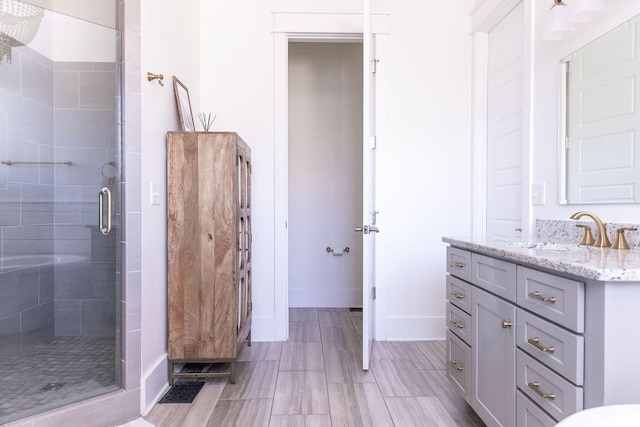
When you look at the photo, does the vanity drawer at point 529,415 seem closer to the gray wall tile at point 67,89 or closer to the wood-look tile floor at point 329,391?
the wood-look tile floor at point 329,391

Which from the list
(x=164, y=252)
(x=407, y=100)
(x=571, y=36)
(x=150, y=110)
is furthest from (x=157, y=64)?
(x=571, y=36)

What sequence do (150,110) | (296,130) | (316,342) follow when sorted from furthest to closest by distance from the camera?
(296,130)
(316,342)
(150,110)

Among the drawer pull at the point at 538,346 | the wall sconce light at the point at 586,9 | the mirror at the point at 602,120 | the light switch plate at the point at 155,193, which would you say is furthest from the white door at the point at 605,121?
the light switch plate at the point at 155,193

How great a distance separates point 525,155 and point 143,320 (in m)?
2.27

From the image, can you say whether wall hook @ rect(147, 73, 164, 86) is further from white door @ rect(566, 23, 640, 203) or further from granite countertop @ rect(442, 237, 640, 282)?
white door @ rect(566, 23, 640, 203)

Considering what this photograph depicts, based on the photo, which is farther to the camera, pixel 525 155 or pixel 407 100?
pixel 407 100

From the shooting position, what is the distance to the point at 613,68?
1.56m

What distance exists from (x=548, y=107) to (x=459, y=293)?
112 centimetres

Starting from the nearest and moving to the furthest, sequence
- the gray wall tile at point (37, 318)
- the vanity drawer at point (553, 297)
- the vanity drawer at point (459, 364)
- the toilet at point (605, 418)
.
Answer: the toilet at point (605, 418)
the vanity drawer at point (553, 297)
the vanity drawer at point (459, 364)
the gray wall tile at point (37, 318)

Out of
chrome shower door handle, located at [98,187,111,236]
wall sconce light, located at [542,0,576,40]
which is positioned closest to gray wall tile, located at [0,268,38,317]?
chrome shower door handle, located at [98,187,111,236]

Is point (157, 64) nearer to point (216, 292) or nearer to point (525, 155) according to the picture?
point (216, 292)

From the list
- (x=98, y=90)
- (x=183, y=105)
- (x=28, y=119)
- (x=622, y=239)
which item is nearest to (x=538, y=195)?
(x=622, y=239)

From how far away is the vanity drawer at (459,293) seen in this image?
1.69 m

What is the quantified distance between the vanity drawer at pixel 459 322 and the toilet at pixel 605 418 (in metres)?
1.05
